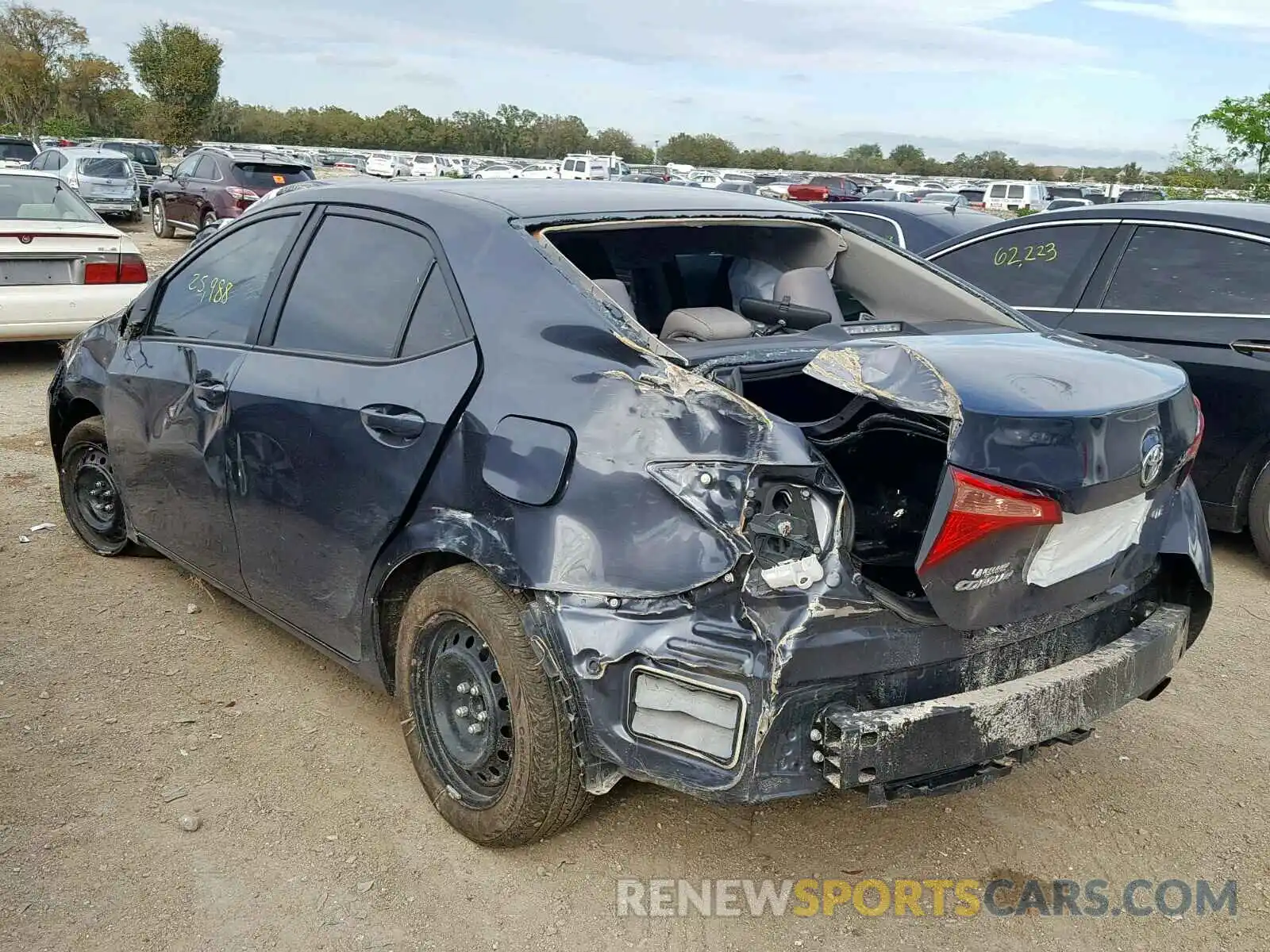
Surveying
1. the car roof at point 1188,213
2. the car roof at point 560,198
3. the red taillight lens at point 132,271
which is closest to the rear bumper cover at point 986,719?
the car roof at point 560,198

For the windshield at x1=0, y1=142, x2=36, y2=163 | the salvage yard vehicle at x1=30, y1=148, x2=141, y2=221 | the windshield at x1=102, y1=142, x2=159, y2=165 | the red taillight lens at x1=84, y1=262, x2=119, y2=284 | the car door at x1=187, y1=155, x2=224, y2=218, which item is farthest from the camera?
the windshield at x1=102, y1=142, x2=159, y2=165

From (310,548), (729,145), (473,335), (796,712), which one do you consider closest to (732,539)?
(796,712)

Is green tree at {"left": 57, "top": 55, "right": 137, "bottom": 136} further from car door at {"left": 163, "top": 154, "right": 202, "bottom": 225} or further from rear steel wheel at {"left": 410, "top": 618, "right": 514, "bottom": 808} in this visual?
rear steel wheel at {"left": 410, "top": 618, "right": 514, "bottom": 808}

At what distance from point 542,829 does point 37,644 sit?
235 cm

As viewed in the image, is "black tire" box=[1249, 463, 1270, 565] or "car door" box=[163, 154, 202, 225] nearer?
"black tire" box=[1249, 463, 1270, 565]

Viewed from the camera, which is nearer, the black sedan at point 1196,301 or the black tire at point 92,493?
the black tire at point 92,493

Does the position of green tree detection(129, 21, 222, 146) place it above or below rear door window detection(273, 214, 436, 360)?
above

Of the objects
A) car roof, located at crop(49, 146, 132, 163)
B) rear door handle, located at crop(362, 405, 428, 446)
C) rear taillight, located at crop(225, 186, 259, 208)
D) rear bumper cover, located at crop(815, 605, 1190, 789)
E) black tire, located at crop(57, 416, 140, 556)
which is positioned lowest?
black tire, located at crop(57, 416, 140, 556)

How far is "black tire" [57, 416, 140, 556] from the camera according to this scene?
14.6ft

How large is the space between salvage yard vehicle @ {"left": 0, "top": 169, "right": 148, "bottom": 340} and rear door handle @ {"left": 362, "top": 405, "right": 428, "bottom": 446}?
20.8 ft

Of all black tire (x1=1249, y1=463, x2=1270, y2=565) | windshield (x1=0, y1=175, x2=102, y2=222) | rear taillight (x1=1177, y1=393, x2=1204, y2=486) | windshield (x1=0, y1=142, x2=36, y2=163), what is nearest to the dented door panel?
rear taillight (x1=1177, y1=393, x2=1204, y2=486)

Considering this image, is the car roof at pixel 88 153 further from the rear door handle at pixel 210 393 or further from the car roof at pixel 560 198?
the car roof at pixel 560 198

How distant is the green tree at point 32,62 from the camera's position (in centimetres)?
4825

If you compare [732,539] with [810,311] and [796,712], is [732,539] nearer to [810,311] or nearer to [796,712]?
[796,712]
